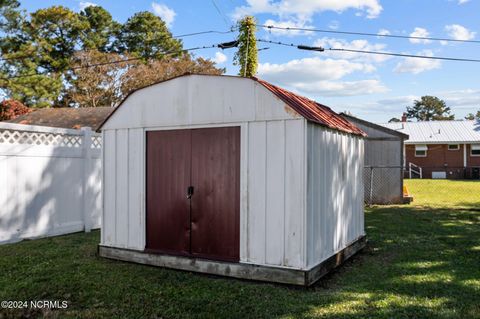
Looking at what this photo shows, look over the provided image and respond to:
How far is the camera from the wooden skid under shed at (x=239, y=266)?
4.68 meters

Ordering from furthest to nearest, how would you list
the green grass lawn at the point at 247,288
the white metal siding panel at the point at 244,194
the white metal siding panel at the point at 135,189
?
the white metal siding panel at the point at 135,189 → the white metal siding panel at the point at 244,194 → the green grass lawn at the point at 247,288

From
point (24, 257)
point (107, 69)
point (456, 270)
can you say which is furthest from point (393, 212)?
point (107, 69)

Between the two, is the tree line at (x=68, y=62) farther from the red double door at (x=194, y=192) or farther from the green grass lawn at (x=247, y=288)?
the red double door at (x=194, y=192)

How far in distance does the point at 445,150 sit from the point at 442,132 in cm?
145

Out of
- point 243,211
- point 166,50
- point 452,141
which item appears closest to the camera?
point 243,211

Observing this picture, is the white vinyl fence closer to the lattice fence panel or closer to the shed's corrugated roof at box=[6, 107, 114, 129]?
the lattice fence panel

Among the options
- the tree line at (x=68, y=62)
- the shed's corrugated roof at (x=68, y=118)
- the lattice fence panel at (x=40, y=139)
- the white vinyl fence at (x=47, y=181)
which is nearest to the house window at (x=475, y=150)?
the tree line at (x=68, y=62)

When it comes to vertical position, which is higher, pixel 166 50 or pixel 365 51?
pixel 166 50

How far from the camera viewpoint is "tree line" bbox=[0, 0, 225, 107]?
89.2 ft

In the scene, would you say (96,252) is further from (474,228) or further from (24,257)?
(474,228)

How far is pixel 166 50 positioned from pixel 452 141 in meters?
24.2

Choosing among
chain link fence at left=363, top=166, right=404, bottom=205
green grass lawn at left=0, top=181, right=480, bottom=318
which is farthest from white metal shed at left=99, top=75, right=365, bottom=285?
chain link fence at left=363, top=166, right=404, bottom=205

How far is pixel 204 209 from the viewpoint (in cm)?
535

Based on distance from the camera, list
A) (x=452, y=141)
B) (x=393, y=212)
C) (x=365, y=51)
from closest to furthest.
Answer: (x=393, y=212) < (x=365, y=51) < (x=452, y=141)
